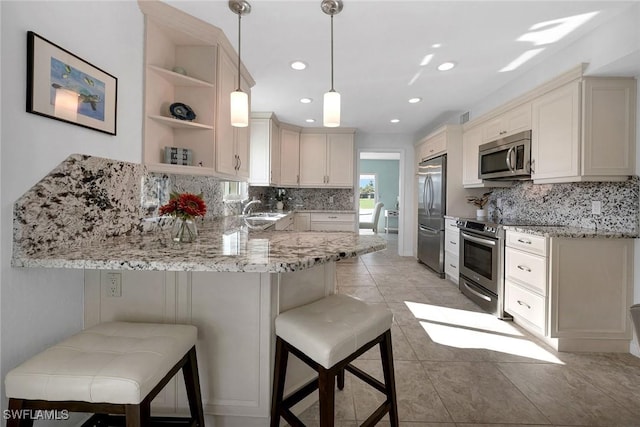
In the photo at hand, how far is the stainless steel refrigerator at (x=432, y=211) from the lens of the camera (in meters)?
4.35

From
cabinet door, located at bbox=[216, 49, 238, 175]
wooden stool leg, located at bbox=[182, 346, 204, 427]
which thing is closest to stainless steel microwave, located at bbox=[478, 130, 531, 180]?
cabinet door, located at bbox=[216, 49, 238, 175]

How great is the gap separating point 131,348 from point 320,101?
3.54 metres

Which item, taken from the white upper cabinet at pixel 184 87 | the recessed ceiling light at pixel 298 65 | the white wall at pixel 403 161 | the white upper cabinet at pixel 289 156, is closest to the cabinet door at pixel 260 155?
the white upper cabinet at pixel 289 156

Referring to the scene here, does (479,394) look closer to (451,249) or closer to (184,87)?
(451,249)

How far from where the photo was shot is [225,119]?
245 centimetres

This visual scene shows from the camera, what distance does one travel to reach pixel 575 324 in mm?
2328

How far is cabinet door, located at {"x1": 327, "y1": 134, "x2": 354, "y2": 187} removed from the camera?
5492 millimetres

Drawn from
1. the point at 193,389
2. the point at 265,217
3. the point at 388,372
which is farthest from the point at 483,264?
the point at 193,389

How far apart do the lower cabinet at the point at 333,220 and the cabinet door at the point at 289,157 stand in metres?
0.75

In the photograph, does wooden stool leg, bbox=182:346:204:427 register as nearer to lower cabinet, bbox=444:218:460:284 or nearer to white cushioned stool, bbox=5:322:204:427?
white cushioned stool, bbox=5:322:204:427

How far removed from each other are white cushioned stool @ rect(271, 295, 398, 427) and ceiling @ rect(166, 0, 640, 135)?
1902 mm

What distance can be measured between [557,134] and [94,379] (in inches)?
132

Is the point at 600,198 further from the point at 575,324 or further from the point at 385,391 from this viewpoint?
the point at 385,391

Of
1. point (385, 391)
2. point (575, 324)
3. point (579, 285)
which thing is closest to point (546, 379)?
point (575, 324)
